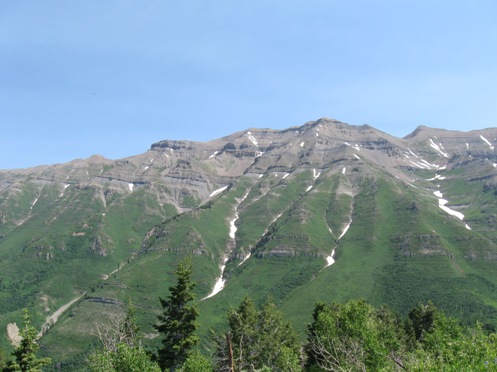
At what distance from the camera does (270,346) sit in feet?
Result: 212

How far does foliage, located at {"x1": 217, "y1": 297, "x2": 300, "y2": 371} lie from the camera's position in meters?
59.5

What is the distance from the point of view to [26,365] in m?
40.6

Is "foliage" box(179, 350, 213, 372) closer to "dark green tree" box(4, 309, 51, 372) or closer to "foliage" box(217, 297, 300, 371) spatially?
"foliage" box(217, 297, 300, 371)

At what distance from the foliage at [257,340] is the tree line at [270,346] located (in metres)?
0.13

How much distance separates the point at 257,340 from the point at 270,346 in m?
2.14

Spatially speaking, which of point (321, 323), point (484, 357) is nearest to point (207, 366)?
point (321, 323)

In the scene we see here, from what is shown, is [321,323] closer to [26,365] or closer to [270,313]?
[270,313]

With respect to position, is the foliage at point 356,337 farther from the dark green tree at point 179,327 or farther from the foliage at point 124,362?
the foliage at point 124,362

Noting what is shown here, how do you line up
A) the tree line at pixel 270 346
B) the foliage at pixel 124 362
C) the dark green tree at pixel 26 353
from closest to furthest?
the tree line at pixel 270 346, the foliage at pixel 124 362, the dark green tree at pixel 26 353

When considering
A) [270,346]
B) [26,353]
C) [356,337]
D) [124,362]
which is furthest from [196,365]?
[270,346]

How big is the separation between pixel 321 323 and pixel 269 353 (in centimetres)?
889

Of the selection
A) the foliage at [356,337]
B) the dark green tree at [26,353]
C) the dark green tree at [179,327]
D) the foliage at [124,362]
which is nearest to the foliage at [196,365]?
the foliage at [124,362]

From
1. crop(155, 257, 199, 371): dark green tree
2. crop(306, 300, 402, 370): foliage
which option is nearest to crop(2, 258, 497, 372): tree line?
crop(155, 257, 199, 371): dark green tree

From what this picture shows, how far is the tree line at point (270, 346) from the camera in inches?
1290
